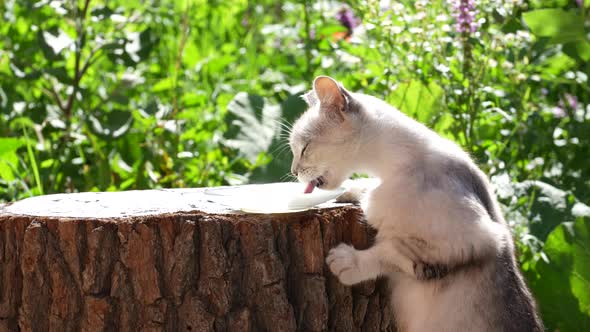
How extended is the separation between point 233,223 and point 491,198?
723mm

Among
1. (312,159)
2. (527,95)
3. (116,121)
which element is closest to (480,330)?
(312,159)

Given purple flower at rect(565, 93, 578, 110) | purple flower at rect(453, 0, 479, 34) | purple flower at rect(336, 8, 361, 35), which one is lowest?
purple flower at rect(565, 93, 578, 110)

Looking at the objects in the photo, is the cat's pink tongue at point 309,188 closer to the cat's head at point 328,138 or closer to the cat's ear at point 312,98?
the cat's head at point 328,138

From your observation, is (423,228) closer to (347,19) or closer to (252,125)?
(252,125)

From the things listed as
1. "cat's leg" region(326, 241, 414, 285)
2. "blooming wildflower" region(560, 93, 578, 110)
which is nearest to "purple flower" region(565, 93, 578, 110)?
"blooming wildflower" region(560, 93, 578, 110)

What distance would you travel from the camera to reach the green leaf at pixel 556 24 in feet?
11.4

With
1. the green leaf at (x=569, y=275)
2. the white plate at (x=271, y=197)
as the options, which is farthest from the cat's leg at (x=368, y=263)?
the green leaf at (x=569, y=275)

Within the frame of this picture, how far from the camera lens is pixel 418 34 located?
3.32 meters

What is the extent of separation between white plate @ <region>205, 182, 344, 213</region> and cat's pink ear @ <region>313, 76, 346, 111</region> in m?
0.26

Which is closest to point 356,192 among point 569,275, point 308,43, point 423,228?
point 423,228

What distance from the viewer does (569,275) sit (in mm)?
2992

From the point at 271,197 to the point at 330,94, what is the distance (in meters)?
0.37

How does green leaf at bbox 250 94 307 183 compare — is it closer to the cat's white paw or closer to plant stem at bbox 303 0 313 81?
plant stem at bbox 303 0 313 81

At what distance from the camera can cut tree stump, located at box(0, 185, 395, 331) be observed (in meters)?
2.11
